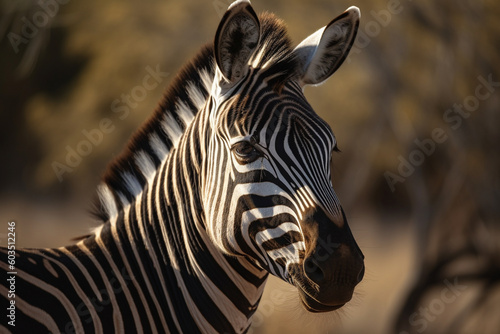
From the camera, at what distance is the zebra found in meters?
2.05

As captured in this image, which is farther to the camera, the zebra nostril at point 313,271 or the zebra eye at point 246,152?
the zebra eye at point 246,152

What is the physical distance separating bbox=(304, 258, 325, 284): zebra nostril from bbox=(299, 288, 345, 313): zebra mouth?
0.33ft

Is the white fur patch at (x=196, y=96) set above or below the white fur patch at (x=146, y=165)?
above

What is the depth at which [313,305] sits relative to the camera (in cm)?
202

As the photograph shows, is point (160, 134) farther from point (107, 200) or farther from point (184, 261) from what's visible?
point (184, 261)

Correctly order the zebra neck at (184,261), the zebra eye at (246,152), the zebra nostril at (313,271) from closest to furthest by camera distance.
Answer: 1. the zebra nostril at (313,271)
2. the zebra eye at (246,152)
3. the zebra neck at (184,261)

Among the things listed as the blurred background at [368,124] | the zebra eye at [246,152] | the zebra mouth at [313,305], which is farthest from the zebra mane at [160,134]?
the blurred background at [368,124]

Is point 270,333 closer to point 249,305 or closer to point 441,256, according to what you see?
point 441,256

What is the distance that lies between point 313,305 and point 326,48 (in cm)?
117

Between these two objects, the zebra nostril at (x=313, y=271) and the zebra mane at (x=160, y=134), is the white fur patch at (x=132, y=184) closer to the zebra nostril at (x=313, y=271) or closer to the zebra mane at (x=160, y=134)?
the zebra mane at (x=160, y=134)

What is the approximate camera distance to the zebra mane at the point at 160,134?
2.58m

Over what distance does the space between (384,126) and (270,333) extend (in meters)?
4.02

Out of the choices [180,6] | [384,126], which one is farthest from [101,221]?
[180,6]

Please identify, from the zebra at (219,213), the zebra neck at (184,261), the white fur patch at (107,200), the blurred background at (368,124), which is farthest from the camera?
the blurred background at (368,124)
